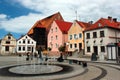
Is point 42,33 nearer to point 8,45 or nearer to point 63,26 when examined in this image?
point 63,26

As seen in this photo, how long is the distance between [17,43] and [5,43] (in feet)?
16.4

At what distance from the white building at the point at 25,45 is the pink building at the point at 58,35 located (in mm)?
10496

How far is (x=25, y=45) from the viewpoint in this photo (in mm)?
72375

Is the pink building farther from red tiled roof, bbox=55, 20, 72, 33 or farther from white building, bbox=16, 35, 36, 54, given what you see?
white building, bbox=16, 35, 36, 54

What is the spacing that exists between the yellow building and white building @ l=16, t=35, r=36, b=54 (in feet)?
73.1

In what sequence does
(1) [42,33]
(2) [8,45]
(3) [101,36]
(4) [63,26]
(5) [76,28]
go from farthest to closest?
1. (2) [8,45]
2. (1) [42,33]
3. (4) [63,26]
4. (5) [76,28]
5. (3) [101,36]

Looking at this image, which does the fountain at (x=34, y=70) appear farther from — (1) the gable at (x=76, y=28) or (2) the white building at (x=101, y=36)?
(1) the gable at (x=76, y=28)

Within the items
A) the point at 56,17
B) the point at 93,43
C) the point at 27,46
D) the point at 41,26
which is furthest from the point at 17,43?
the point at 93,43

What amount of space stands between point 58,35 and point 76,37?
9.05 m

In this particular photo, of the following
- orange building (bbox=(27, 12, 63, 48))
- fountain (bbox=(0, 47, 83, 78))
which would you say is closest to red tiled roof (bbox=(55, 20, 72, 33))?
orange building (bbox=(27, 12, 63, 48))

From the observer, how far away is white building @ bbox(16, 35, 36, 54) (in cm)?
7194

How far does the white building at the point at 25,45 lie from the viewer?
2832 inches

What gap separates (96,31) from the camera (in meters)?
44.6

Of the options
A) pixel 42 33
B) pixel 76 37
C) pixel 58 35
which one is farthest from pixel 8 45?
pixel 76 37
